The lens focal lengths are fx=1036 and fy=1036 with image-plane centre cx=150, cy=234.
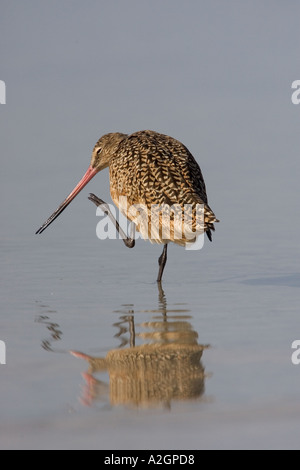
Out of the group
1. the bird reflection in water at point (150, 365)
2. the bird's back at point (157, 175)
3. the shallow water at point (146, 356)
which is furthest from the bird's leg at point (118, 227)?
the bird reflection in water at point (150, 365)

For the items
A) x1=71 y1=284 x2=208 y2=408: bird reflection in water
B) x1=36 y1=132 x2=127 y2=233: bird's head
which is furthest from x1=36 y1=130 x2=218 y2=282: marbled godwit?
x1=71 y1=284 x2=208 y2=408: bird reflection in water

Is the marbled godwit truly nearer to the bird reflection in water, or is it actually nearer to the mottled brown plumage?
the mottled brown plumage

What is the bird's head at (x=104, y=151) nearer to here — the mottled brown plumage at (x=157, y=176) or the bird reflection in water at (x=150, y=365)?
the mottled brown plumage at (x=157, y=176)

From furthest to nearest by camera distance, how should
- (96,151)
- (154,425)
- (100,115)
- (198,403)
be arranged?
1. (100,115)
2. (96,151)
3. (198,403)
4. (154,425)

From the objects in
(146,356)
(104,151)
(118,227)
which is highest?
(104,151)

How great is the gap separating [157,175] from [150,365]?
8.97ft

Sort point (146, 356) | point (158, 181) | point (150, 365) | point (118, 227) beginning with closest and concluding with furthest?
point (150, 365) → point (146, 356) → point (158, 181) → point (118, 227)

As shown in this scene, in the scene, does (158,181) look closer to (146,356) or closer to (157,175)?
(157,175)

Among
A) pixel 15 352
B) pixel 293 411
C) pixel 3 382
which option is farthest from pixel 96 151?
pixel 293 411

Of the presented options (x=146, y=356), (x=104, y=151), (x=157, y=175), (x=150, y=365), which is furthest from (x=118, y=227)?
(x=150, y=365)

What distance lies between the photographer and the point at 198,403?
436cm

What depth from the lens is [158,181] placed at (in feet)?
24.5
